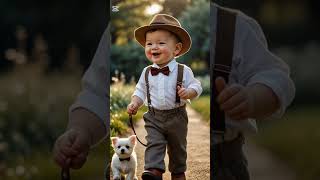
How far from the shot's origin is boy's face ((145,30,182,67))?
3.91m

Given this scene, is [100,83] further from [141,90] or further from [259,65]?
[259,65]

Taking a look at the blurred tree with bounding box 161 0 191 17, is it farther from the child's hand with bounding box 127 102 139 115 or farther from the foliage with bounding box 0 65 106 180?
the foliage with bounding box 0 65 106 180

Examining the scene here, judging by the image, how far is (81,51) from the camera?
13.6ft

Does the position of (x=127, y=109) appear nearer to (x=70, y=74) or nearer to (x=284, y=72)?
(x=70, y=74)

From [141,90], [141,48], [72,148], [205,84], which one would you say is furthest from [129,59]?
[72,148]

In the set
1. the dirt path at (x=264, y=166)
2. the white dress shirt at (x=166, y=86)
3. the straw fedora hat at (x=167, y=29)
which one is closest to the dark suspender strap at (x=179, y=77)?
the white dress shirt at (x=166, y=86)

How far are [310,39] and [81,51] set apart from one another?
1879mm

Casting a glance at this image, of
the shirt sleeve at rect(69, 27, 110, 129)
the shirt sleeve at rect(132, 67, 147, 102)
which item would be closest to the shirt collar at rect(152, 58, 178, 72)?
the shirt sleeve at rect(132, 67, 147, 102)

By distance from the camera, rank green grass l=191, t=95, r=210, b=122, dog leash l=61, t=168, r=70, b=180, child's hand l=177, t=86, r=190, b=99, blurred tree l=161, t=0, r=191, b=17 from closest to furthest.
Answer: child's hand l=177, t=86, r=190, b=99 < green grass l=191, t=95, r=210, b=122 < blurred tree l=161, t=0, r=191, b=17 < dog leash l=61, t=168, r=70, b=180

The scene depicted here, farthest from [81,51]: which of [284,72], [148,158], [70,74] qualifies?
[284,72]

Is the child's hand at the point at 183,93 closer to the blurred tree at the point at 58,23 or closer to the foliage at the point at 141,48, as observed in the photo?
the foliage at the point at 141,48

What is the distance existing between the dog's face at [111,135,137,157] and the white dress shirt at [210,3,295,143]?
2.23 feet

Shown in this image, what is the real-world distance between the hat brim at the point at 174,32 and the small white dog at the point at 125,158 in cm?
78

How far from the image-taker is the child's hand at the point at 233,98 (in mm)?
4020
